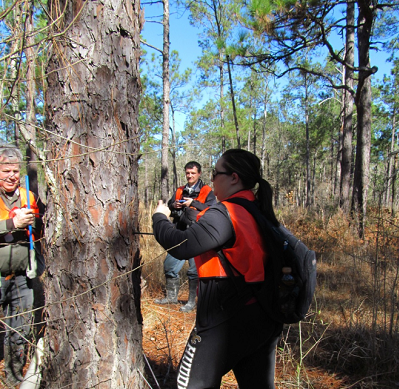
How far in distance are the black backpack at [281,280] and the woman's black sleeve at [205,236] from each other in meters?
0.10

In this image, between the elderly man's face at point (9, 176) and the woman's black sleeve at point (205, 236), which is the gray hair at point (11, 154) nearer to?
the elderly man's face at point (9, 176)

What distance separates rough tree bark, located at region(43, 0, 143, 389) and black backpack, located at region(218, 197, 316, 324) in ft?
2.01

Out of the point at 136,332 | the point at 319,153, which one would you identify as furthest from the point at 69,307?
the point at 319,153

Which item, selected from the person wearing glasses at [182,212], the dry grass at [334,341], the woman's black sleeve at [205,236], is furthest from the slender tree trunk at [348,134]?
the woman's black sleeve at [205,236]

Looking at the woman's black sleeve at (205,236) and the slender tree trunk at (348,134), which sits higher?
the slender tree trunk at (348,134)

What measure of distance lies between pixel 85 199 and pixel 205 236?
612 millimetres

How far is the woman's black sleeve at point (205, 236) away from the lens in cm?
117

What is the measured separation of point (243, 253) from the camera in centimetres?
119

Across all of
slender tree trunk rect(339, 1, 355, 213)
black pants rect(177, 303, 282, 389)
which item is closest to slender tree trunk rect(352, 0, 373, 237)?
slender tree trunk rect(339, 1, 355, 213)

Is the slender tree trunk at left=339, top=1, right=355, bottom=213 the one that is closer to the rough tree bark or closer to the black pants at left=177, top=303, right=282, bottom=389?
the black pants at left=177, top=303, right=282, bottom=389

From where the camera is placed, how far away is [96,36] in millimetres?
1324

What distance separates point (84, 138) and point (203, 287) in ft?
2.94

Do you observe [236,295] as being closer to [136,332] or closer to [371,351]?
[136,332]

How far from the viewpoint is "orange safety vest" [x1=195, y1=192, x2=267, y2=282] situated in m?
1.19
